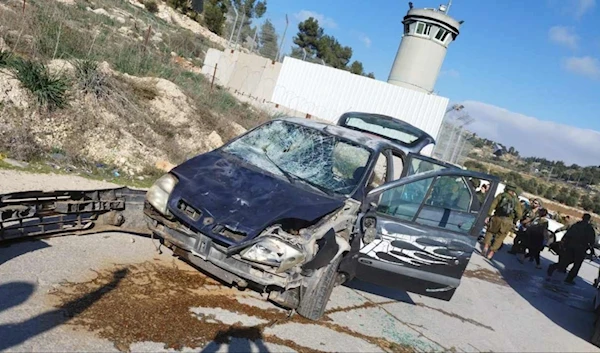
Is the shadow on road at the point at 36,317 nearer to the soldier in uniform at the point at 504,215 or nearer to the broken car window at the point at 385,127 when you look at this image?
the broken car window at the point at 385,127

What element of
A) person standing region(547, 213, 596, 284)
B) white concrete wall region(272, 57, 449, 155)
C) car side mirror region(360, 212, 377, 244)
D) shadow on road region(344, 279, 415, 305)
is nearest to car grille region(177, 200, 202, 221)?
car side mirror region(360, 212, 377, 244)

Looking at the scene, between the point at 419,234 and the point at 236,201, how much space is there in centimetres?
201

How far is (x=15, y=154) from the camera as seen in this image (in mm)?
6484

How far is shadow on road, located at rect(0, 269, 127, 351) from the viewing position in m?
2.79

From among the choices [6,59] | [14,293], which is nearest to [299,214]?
[14,293]

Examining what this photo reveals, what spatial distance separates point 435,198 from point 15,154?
19.4ft

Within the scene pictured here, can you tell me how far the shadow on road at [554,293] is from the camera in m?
7.09

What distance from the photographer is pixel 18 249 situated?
3994 mm

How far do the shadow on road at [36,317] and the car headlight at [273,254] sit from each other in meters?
1.24

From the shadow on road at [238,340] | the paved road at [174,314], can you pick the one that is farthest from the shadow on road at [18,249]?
the shadow on road at [238,340]

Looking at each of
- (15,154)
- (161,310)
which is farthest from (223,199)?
(15,154)

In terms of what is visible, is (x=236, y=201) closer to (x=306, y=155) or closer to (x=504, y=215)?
(x=306, y=155)

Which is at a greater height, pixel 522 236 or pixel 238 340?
pixel 522 236

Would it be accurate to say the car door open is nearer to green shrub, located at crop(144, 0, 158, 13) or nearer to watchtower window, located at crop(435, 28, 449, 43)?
watchtower window, located at crop(435, 28, 449, 43)
